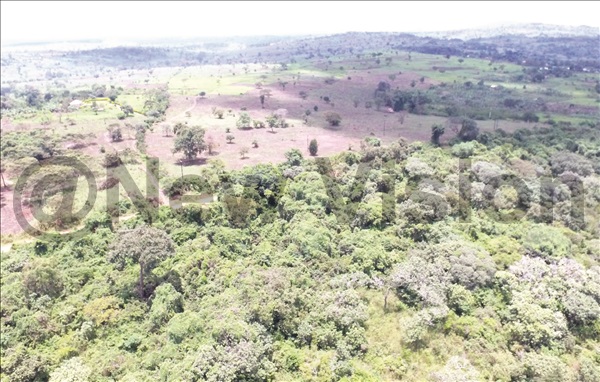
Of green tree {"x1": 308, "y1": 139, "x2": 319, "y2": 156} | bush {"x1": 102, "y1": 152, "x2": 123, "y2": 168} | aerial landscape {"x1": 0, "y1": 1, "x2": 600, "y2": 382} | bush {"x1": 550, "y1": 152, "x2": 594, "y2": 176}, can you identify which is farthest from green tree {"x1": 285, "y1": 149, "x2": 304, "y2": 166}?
bush {"x1": 550, "y1": 152, "x2": 594, "y2": 176}

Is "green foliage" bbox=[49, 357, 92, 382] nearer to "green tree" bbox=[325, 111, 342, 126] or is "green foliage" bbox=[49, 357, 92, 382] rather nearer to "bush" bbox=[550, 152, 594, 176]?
"bush" bbox=[550, 152, 594, 176]

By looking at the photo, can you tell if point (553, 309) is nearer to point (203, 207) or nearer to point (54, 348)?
point (203, 207)

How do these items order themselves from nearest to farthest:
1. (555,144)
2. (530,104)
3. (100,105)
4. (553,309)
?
(553,309) < (555,144) < (530,104) < (100,105)

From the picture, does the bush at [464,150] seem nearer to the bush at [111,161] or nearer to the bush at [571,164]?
the bush at [571,164]

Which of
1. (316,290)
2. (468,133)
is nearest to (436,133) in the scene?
(468,133)

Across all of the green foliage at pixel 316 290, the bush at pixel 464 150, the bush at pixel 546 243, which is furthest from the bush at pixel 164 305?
the bush at pixel 464 150

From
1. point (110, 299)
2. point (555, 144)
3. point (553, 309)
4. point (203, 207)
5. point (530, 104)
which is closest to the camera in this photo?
point (553, 309)

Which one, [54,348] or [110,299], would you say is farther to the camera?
[110,299]

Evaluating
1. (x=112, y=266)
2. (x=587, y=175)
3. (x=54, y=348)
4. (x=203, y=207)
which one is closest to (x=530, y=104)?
(x=587, y=175)

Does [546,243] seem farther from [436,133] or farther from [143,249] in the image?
[436,133]
